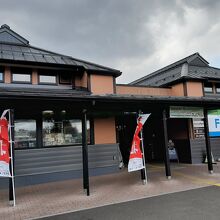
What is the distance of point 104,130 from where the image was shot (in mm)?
10328

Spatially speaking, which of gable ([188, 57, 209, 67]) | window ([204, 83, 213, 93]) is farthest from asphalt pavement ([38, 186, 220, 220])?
gable ([188, 57, 209, 67])

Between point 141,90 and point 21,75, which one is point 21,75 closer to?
point 21,75

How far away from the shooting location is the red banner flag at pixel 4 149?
19.9ft

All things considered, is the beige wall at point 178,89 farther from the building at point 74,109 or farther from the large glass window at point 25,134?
the large glass window at point 25,134

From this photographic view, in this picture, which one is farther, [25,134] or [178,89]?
[178,89]

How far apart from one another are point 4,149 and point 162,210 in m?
4.26

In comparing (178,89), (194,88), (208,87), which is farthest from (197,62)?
(178,89)

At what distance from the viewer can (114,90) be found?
443 inches

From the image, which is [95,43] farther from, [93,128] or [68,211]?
[68,211]

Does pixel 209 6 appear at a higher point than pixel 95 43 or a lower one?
lower

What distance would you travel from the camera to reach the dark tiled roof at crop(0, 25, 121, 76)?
10.4 m

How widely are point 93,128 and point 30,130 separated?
8.53 feet

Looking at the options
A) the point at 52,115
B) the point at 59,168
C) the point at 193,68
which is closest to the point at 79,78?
the point at 52,115

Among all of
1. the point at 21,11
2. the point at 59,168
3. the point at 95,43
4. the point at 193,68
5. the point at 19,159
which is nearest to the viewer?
the point at 19,159
